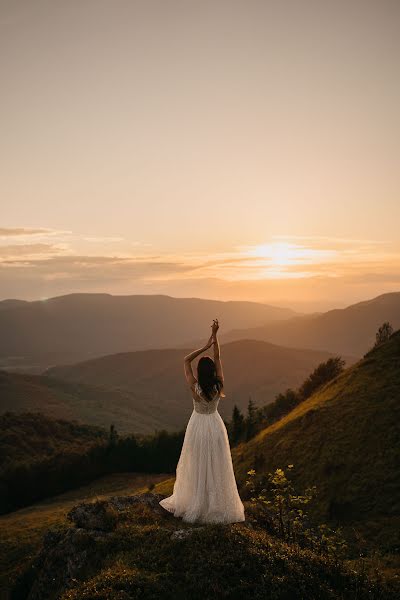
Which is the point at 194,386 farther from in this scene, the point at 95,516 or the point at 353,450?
the point at 353,450

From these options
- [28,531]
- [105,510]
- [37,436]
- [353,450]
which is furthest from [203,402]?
[37,436]

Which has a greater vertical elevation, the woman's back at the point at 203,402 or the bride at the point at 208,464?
the woman's back at the point at 203,402

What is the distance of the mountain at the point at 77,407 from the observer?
528ft

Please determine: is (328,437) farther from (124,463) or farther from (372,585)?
(124,463)

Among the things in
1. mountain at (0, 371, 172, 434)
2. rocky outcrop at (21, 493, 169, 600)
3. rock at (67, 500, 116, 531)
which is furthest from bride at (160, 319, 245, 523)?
mountain at (0, 371, 172, 434)

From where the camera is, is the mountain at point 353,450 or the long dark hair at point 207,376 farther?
the mountain at point 353,450

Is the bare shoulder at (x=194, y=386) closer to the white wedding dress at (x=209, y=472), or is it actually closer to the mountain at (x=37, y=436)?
the white wedding dress at (x=209, y=472)

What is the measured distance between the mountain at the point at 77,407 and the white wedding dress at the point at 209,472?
5890 inches

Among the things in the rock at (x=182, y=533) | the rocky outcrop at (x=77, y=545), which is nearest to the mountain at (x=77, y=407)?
the rocky outcrop at (x=77, y=545)

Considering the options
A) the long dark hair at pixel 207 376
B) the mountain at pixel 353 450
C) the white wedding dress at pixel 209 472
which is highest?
the long dark hair at pixel 207 376

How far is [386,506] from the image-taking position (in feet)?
59.6

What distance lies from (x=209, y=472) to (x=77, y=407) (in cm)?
17786

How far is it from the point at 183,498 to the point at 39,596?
14.1ft

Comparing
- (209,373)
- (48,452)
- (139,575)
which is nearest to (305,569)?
(139,575)
